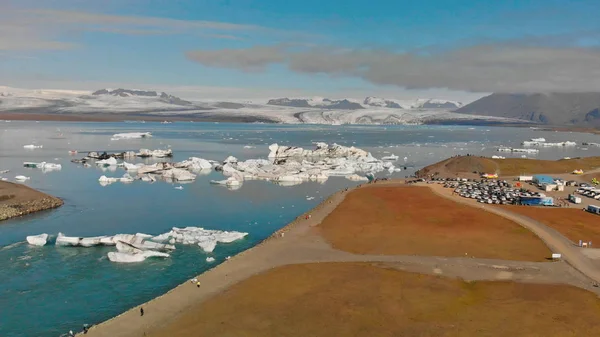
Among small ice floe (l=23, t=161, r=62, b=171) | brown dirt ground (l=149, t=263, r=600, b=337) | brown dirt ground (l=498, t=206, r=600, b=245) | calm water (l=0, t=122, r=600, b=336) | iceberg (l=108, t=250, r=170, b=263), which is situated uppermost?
brown dirt ground (l=498, t=206, r=600, b=245)

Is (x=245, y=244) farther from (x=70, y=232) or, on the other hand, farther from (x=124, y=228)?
(x=70, y=232)

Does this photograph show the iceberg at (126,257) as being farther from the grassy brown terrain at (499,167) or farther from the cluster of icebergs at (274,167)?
the grassy brown terrain at (499,167)

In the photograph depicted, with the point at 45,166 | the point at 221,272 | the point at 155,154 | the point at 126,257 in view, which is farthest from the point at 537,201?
the point at 155,154

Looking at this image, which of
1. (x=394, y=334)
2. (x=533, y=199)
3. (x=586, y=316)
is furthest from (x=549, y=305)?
(x=533, y=199)

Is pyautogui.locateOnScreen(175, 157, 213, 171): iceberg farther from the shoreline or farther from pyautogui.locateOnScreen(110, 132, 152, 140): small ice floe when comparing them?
Answer: pyautogui.locateOnScreen(110, 132, 152, 140): small ice floe

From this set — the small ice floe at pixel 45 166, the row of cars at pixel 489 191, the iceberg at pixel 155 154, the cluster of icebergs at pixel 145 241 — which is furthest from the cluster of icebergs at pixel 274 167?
the cluster of icebergs at pixel 145 241

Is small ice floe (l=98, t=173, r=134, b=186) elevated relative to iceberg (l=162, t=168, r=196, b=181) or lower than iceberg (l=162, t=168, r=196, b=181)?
lower

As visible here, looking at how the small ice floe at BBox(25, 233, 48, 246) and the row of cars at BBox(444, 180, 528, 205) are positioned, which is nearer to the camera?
the small ice floe at BBox(25, 233, 48, 246)

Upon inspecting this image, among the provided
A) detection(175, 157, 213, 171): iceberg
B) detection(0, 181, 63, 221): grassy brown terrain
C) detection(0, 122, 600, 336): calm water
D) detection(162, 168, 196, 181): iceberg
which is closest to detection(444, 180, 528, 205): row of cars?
detection(0, 122, 600, 336): calm water
